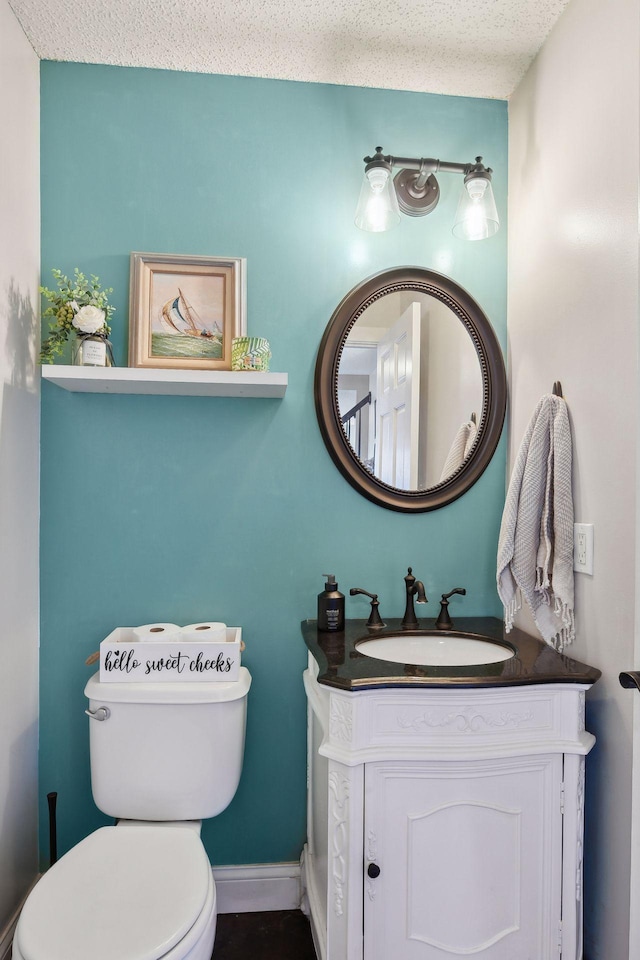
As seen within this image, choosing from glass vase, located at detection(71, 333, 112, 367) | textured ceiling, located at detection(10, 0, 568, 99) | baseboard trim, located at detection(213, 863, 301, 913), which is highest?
textured ceiling, located at detection(10, 0, 568, 99)

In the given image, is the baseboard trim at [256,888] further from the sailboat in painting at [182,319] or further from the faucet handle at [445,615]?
the sailboat in painting at [182,319]

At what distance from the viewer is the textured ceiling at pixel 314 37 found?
5.30 ft

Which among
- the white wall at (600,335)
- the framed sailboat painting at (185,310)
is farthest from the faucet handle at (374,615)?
the framed sailboat painting at (185,310)

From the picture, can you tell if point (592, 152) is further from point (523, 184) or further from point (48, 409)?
point (48, 409)

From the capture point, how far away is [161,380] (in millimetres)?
1627

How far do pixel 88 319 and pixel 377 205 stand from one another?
868mm

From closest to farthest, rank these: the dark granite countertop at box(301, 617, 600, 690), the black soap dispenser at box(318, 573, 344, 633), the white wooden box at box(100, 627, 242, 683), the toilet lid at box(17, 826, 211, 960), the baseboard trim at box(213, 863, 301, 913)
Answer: the toilet lid at box(17, 826, 211, 960)
the dark granite countertop at box(301, 617, 600, 690)
the white wooden box at box(100, 627, 242, 683)
the black soap dispenser at box(318, 573, 344, 633)
the baseboard trim at box(213, 863, 301, 913)

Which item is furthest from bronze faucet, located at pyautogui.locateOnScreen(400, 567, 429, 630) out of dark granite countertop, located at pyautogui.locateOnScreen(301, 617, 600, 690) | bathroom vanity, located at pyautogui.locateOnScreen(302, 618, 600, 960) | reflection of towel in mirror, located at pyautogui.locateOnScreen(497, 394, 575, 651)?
bathroom vanity, located at pyautogui.locateOnScreen(302, 618, 600, 960)

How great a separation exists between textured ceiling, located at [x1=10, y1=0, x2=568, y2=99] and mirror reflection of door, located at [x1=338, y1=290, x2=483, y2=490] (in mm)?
662

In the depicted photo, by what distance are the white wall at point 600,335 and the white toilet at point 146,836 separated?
2.91 ft

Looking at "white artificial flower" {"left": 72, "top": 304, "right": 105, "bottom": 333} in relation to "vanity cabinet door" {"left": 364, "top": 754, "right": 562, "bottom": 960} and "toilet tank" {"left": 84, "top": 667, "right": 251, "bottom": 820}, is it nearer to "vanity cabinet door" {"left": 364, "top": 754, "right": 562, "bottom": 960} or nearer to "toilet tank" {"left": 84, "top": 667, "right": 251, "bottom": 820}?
"toilet tank" {"left": 84, "top": 667, "right": 251, "bottom": 820}

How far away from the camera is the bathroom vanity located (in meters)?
1.32

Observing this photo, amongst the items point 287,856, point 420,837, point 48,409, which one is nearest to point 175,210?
point 48,409

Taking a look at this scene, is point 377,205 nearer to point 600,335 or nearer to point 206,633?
point 600,335
